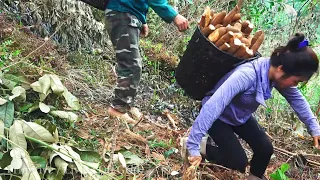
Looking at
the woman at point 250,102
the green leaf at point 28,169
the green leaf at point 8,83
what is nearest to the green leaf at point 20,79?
the green leaf at point 8,83

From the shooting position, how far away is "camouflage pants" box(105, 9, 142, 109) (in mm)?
3104

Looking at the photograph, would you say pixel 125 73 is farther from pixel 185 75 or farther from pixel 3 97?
pixel 3 97

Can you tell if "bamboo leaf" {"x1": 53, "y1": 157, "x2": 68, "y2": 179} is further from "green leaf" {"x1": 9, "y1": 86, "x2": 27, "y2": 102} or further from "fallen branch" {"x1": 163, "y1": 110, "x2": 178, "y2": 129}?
"fallen branch" {"x1": 163, "y1": 110, "x2": 178, "y2": 129}

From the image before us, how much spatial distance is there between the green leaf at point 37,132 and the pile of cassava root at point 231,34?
1.20m

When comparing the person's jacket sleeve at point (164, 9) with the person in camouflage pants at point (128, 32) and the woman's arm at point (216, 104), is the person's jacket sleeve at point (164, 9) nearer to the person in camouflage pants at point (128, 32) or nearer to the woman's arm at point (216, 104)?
the person in camouflage pants at point (128, 32)

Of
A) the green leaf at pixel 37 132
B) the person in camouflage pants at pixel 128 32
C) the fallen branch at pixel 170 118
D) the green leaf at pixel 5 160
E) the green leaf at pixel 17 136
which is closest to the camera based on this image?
the green leaf at pixel 5 160

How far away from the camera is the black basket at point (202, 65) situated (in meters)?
2.65

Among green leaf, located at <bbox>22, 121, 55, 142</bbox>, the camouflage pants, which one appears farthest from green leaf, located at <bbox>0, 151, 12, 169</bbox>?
the camouflage pants

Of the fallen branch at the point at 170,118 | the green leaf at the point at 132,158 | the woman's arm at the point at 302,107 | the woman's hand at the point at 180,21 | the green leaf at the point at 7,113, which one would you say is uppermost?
the woman's hand at the point at 180,21

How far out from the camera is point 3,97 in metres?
2.57

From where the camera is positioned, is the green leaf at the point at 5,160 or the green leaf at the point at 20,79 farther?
the green leaf at the point at 20,79

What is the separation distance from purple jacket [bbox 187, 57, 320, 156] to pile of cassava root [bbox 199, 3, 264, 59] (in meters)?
0.15

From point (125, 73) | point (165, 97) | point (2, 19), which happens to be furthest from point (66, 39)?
point (125, 73)

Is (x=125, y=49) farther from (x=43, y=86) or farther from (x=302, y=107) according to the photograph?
(x=302, y=107)
